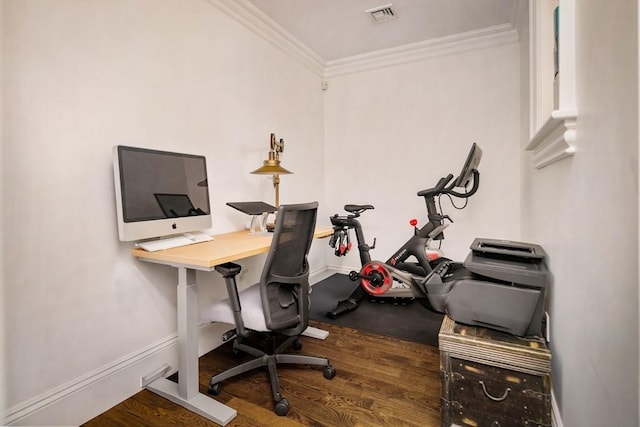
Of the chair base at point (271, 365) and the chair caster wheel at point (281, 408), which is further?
the chair base at point (271, 365)

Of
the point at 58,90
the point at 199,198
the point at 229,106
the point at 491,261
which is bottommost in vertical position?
the point at 491,261

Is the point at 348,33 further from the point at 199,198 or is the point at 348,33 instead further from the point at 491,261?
the point at 491,261

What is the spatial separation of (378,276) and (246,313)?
1.35 m

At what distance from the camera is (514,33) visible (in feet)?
10.0

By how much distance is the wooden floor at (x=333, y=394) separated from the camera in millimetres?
1520

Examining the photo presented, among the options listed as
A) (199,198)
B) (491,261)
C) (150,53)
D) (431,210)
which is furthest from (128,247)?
(431,210)

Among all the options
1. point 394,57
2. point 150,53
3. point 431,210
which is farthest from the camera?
point 394,57

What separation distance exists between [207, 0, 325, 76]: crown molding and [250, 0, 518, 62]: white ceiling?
0.05 metres

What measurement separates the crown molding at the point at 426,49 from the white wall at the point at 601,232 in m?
2.43

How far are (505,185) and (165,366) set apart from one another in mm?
3333

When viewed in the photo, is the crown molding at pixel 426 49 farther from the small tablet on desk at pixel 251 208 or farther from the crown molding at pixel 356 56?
the small tablet on desk at pixel 251 208

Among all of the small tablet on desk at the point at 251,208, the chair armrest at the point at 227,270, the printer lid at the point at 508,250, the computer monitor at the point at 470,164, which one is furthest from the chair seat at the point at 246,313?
the computer monitor at the point at 470,164

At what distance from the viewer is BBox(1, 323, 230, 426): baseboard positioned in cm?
137

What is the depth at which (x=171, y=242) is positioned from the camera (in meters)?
→ 1.75
